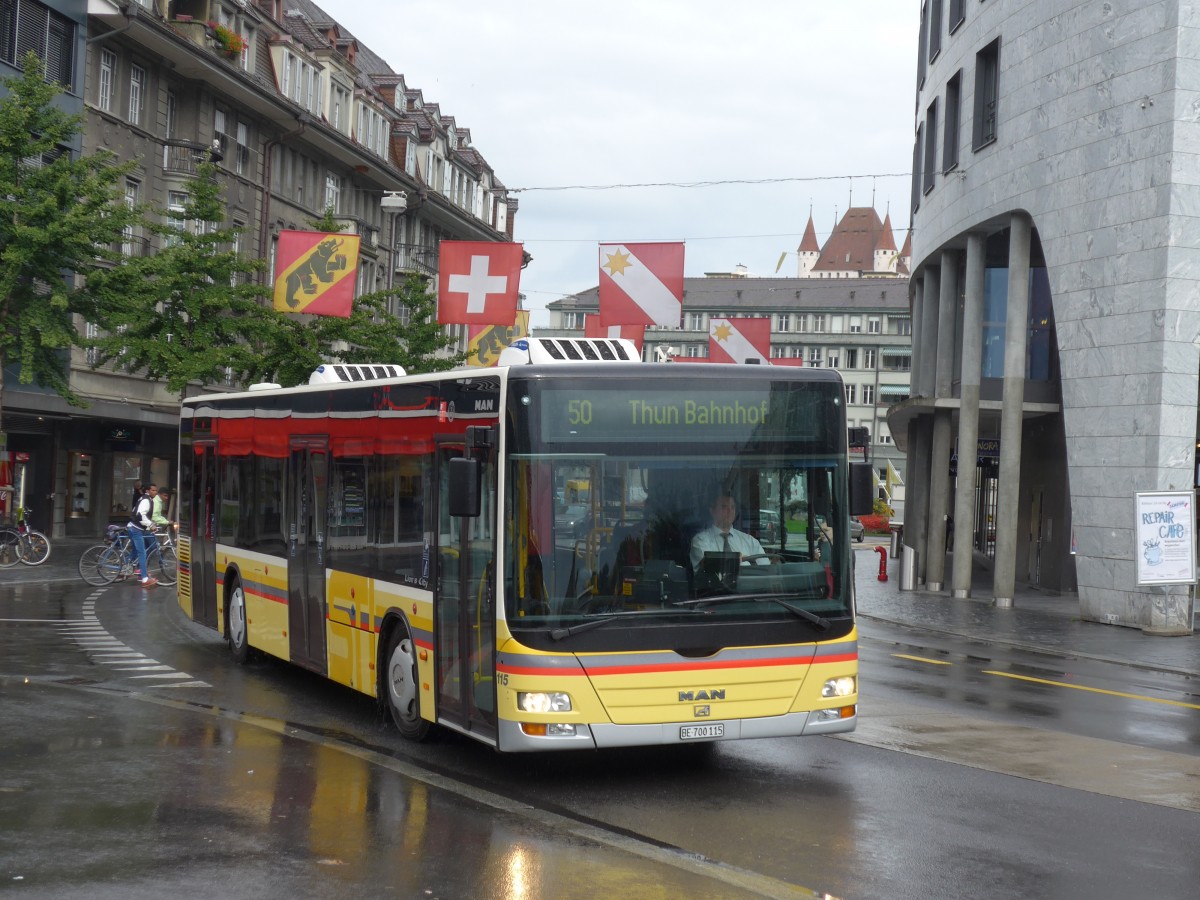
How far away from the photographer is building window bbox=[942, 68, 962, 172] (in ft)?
114

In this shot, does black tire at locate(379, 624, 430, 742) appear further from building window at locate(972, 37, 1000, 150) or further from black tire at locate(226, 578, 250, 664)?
building window at locate(972, 37, 1000, 150)

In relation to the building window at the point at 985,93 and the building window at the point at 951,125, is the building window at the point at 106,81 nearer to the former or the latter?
the building window at the point at 951,125

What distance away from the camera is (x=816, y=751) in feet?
36.7

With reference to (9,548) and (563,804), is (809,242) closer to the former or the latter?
(9,548)

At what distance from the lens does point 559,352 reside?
10133 mm

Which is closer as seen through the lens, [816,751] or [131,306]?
[816,751]

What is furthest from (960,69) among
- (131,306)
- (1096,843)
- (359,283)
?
(359,283)

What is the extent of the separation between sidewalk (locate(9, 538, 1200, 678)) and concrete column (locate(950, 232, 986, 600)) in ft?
2.60

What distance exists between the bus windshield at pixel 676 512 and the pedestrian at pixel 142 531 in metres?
19.0

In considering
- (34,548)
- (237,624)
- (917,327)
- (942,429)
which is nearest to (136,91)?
(34,548)

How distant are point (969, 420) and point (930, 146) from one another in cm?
918

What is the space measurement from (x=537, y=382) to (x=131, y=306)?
22.5m

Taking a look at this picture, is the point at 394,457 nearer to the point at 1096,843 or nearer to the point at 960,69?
the point at 1096,843

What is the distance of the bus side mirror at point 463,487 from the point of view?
916cm
